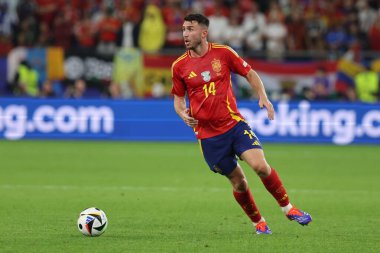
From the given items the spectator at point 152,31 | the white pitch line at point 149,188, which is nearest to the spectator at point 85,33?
the spectator at point 152,31

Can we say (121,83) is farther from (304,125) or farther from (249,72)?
(249,72)

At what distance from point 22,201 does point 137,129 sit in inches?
356

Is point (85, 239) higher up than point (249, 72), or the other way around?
point (249, 72)

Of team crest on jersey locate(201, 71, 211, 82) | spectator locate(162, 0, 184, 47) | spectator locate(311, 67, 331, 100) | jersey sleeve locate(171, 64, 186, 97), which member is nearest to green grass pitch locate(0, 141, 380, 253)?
jersey sleeve locate(171, 64, 186, 97)

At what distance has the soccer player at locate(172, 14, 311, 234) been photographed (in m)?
8.69

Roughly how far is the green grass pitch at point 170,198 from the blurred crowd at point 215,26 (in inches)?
182

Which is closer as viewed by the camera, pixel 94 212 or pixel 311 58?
pixel 94 212

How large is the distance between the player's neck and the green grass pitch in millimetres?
1853

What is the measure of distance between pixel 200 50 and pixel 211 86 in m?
0.40

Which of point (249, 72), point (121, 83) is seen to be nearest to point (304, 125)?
point (121, 83)

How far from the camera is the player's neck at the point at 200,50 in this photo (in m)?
8.80

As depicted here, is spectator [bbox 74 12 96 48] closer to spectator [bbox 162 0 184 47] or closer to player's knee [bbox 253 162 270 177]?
spectator [bbox 162 0 184 47]

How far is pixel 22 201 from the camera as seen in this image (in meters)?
11.3

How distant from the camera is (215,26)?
76.1ft
